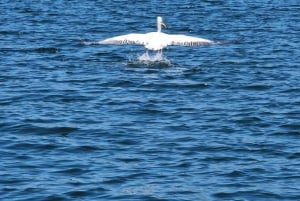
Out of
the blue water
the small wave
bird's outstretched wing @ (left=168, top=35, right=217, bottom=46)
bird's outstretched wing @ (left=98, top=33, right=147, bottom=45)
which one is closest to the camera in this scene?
the blue water

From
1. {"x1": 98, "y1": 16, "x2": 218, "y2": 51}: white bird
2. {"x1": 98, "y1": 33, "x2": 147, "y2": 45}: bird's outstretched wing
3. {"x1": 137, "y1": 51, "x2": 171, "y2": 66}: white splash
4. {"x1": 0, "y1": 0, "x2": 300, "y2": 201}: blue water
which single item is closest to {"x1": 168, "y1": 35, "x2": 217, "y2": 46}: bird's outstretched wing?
{"x1": 98, "y1": 16, "x2": 218, "y2": 51}: white bird

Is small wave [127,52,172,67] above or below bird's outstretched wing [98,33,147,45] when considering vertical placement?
below

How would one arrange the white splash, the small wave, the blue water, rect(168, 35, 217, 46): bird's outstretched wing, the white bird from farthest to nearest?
1. the white splash
2. the small wave
3. the white bird
4. rect(168, 35, 217, 46): bird's outstretched wing
5. the blue water

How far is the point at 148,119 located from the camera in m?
25.7

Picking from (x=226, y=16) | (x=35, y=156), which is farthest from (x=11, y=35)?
(x=35, y=156)

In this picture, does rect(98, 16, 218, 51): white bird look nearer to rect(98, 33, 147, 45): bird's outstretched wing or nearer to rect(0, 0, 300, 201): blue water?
rect(98, 33, 147, 45): bird's outstretched wing

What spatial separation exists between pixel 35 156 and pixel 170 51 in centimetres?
2036

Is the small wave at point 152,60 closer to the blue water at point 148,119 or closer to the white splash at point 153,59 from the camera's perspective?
the white splash at point 153,59

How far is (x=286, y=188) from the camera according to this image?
62.8 ft

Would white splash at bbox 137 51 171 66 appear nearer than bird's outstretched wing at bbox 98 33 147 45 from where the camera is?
No

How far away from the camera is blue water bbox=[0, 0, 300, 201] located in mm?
19453

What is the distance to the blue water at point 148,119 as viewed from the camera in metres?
19.5

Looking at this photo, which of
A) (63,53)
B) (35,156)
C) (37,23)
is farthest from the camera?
(37,23)

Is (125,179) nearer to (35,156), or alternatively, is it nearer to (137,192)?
(137,192)
